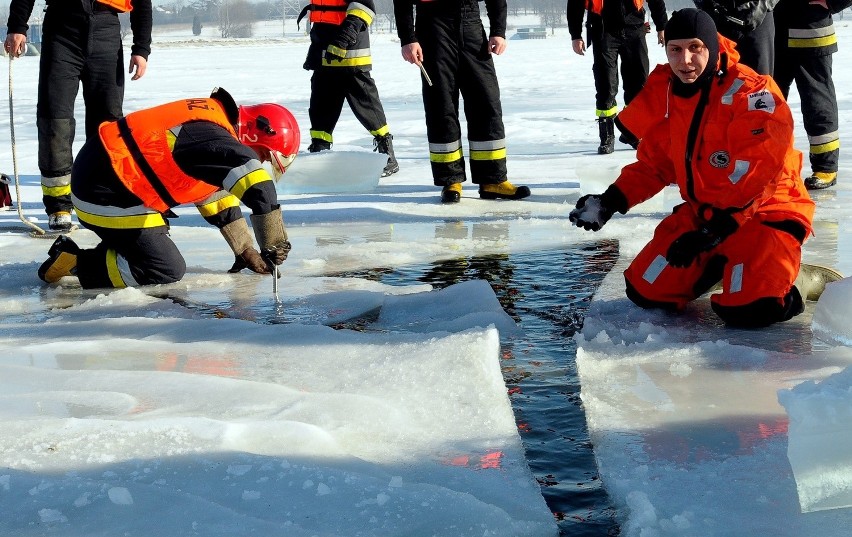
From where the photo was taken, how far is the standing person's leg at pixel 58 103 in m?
5.36

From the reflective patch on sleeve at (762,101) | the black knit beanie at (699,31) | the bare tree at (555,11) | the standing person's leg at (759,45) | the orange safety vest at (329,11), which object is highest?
the black knit beanie at (699,31)

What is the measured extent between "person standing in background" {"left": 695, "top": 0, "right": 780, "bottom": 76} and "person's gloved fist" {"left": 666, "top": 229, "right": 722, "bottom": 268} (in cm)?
212

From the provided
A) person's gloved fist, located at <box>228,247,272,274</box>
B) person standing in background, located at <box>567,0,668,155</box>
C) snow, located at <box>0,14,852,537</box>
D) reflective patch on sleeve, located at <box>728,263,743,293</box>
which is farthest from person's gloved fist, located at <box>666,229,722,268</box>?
person standing in background, located at <box>567,0,668,155</box>

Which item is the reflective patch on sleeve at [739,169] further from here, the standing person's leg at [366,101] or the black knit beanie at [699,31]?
the standing person's leg at [366,101]

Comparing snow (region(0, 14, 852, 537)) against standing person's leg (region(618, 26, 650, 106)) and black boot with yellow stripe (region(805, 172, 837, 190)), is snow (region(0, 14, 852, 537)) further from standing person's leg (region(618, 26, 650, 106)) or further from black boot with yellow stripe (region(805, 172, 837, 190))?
standing person's leg (region(618, 26, 650, 106))

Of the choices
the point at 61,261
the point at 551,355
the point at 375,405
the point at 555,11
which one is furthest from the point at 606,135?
the point at 555,11

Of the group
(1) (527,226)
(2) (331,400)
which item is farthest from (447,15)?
(2) (331,400)

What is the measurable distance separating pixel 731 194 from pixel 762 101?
0.31m

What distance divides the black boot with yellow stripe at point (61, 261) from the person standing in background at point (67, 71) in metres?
1.13

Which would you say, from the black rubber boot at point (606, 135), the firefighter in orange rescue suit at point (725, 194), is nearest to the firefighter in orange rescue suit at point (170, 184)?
the firefighter in orange rescue suit at point (725, 194)

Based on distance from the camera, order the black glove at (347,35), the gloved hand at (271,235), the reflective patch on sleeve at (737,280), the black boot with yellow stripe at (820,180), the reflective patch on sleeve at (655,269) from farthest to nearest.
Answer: the black glove at (347,35) < the black boot with yellow stripe at (820,180) < the gloved hand at (271,235) < the reflective patch on sleeve at (655,269) < the reflective patch on sleeve at (737,280)

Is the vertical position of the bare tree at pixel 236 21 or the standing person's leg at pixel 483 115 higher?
the standing person's leg at pixel 483 115

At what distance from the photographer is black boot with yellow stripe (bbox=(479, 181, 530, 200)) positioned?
242 inches

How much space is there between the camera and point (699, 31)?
3.49m
